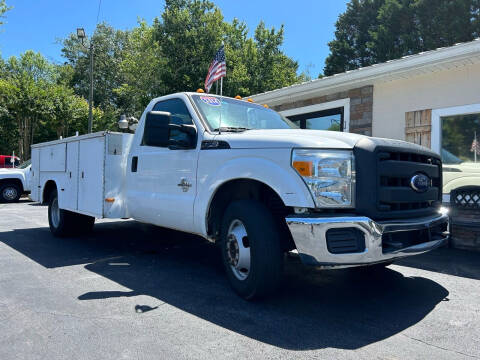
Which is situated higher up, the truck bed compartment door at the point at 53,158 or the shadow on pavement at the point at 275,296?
the truck bed compartment door at the point at 53,158

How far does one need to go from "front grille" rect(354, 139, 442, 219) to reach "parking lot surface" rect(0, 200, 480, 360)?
34.3 inches

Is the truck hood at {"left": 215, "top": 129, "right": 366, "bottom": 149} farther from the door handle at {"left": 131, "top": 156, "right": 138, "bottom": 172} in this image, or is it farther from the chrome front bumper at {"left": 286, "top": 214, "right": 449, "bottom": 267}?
the door handle at {"left": 131, "top": 156, "right": 138, "bottom": 172}

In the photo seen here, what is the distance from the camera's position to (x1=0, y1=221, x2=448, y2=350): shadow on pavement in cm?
296

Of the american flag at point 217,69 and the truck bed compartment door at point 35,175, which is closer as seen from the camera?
the truck bed compartment door at point 35,175

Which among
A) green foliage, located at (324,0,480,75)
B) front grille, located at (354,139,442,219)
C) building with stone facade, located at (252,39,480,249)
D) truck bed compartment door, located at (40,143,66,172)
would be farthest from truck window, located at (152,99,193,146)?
green foliage, located at (324,0,480,75)

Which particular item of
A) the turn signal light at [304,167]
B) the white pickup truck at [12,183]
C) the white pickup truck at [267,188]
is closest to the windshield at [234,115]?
the white pickup truck at [267,188]

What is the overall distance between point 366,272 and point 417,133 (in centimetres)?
429

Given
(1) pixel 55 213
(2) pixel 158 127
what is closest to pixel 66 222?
(1) pixel 55 213

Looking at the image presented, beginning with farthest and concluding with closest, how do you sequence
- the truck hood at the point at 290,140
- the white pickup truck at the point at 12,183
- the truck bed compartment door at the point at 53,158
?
the white pickup truck at the point at 12,183 → the truck bed compartment door at the point at 53,158 → the truck hood at the point at 290,140

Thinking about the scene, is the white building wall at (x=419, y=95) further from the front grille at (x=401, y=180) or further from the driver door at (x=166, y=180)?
the driver door at (x=166, y=180)

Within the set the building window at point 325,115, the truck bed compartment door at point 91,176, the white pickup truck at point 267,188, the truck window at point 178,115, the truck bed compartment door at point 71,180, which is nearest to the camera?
the white pickup truck at point 267,188

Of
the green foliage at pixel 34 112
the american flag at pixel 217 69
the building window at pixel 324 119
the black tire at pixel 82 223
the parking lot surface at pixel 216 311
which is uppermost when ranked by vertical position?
the green foliage at pixel 34 112

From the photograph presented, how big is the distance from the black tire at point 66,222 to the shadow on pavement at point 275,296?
43 cm

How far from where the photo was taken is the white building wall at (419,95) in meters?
7.11
